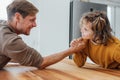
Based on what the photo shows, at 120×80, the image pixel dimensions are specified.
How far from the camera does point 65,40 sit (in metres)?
2.91

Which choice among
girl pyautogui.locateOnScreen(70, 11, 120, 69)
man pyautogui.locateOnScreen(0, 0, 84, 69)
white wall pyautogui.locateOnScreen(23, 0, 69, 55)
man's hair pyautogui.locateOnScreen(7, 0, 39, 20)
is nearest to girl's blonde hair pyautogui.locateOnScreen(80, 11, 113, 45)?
girl pyautogui.locateOnScreen(70, 11, 120, 69)

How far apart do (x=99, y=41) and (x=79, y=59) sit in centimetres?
16

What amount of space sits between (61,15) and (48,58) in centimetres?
185

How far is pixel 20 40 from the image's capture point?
961 millimetres

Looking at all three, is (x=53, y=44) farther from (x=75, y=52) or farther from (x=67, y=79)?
(x=67, y=79)

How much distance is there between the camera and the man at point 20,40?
0.94 metres

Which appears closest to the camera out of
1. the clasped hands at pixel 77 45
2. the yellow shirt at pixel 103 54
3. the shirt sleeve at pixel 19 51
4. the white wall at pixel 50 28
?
the shirt sleeve at pixel 19 51

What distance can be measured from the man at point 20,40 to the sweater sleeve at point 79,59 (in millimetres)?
66

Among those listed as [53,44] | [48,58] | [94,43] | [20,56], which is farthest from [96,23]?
[53,44]

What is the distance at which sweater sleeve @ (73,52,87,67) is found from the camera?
3.78 ft

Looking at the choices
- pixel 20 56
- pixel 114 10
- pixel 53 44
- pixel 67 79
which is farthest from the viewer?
pixel 114 10

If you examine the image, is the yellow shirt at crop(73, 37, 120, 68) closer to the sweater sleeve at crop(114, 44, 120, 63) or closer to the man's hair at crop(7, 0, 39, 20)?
the sweater sleeve at crop(114, 44, 120, 63)

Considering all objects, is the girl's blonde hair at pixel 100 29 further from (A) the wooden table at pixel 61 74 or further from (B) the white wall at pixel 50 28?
(B) the white wall at pixel 50 28

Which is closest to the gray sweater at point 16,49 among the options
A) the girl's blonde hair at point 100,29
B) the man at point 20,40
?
the man at point 20,40
